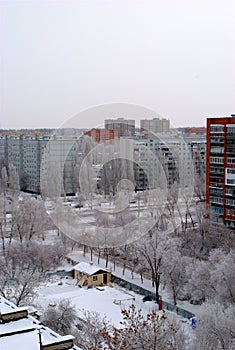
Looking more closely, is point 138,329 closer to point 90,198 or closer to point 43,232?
point 43,232

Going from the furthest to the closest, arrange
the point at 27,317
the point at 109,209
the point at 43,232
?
the point at 109,209
the point at 43,232
the point at 27,317

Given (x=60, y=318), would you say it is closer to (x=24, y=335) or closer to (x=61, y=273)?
(x=24, y=335)

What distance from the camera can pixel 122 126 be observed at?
34.4 feet

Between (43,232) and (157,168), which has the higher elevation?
(157,168)

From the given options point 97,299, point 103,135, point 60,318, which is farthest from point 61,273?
point 103,135

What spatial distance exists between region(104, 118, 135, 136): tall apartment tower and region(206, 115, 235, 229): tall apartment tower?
2310mm

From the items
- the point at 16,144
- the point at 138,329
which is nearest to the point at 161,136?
the point at 16,144

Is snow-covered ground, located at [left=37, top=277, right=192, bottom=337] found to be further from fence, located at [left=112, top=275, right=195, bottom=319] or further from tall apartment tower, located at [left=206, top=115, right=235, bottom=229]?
tall apartment tower, located at [left=206, top=115, right=235, bottom=229]

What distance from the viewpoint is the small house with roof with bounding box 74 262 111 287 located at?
5.80 meters

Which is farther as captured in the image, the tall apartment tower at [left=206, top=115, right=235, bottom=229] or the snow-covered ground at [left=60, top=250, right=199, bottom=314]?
the tall apartment tower at [left=206, top=115, right=235, bottom=229]

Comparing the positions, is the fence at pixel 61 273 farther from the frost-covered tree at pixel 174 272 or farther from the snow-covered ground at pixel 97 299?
the frost-covered tree at pixel 174 272

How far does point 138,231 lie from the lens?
7.25m

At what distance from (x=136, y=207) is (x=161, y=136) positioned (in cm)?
316

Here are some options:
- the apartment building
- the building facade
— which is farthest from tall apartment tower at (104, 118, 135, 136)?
the apartment building
